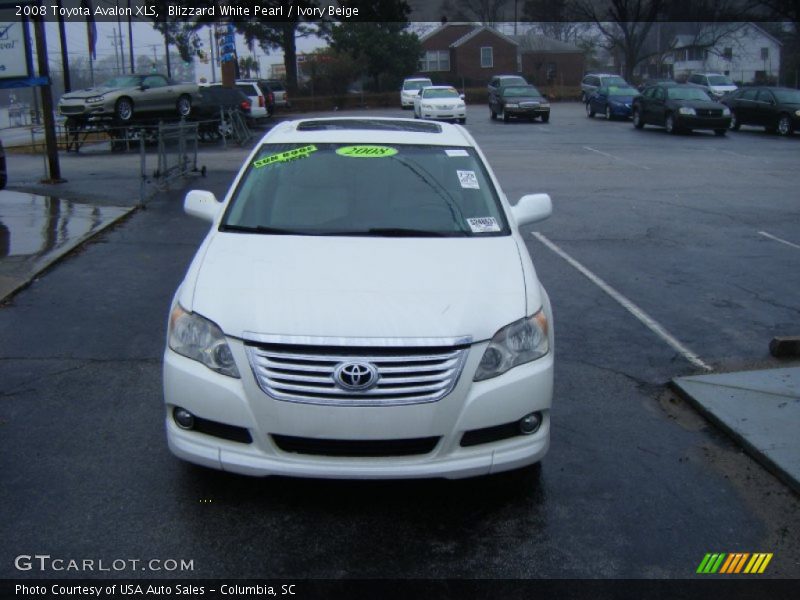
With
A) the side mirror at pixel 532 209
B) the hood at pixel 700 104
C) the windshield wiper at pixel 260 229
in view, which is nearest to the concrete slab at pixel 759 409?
the side mirror at pixel 532 209

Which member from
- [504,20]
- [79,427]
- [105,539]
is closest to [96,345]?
[79,427]

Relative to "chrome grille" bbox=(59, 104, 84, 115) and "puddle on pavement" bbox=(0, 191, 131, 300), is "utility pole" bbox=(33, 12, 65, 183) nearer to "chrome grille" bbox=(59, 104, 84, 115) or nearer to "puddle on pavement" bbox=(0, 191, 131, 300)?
"puddle on pavement" bbox=(0, 191, 131, 300)

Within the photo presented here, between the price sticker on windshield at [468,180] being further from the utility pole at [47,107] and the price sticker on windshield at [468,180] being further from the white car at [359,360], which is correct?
the utility pole at [47,107]

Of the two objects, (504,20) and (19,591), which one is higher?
(504,20)

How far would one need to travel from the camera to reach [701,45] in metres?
67.4

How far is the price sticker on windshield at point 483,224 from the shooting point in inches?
214

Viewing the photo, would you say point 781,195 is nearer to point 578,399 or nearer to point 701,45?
point 578,399

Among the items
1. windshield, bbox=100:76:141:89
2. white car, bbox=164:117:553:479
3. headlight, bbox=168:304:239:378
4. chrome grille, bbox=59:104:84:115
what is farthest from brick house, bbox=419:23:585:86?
headlight, bbox=168:304:239:378

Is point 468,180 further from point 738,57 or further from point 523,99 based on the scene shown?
point 738,57

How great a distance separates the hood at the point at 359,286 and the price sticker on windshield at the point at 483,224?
5.0 inches

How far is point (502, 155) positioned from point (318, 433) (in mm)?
20025

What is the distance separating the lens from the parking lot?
4.09 meters

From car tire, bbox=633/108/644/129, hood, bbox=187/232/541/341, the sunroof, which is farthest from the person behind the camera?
car tire, bbox=633/108/644/129

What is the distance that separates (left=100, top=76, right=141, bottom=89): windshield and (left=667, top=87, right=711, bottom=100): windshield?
57.2 feet
